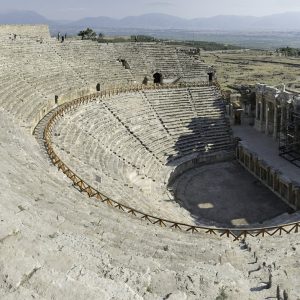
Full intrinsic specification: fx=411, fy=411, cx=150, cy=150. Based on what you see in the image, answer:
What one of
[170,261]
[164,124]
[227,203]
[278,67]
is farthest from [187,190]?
[278,67]

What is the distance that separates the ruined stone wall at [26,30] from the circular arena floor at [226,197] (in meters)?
26.5

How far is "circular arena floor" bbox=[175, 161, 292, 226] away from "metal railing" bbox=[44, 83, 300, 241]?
7.40 feet

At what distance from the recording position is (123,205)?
50.6 feet

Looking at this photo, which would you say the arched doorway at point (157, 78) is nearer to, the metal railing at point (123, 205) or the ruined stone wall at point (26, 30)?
the metal railing at point (123, 205)

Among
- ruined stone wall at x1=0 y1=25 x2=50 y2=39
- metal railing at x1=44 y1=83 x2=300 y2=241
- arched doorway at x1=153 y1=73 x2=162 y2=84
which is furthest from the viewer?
ruined stone wall at x1=0 y1=25 x2=50 y2=39

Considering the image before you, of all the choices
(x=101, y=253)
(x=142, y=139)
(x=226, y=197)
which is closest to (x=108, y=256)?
(x=101, y=253)

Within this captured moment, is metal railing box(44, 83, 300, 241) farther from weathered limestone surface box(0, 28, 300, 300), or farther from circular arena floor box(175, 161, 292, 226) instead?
circular arena floor box(175, 161, 292, 226)

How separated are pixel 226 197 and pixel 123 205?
12.8 meters

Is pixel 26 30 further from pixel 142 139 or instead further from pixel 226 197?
pixel 226 197

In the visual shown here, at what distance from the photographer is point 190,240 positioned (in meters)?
12.9

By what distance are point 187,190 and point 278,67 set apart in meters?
74.8

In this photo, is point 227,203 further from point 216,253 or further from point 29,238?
point 29,238

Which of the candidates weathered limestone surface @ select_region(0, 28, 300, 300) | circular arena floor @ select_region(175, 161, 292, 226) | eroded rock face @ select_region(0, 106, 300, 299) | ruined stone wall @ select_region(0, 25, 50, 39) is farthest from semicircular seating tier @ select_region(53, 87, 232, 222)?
ruined stone wall @ select_region(0, 25, 50, 39)

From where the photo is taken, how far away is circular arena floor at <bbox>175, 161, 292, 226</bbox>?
952 inches
